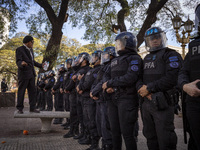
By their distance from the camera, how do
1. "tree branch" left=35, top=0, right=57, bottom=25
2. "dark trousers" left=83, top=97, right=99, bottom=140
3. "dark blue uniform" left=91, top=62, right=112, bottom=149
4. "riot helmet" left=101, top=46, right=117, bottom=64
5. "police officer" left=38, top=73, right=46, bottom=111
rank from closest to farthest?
"dark blue uniform" left=91, top=62, right=112, bottom=149
"riot helmet" left=101, top=46, right=117, bottom=64
"dark trousers" left=83, top=97, right=99, bottom=140
"police officer" left=38, top=73, right=46, bottom=111
"tree branch" left=35, top=0, right=57, bottom=25

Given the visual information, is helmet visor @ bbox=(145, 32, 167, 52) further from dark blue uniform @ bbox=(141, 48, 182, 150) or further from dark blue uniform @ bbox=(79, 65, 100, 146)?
dark blue uniform @ bbox=(79, 65, 100, 146)

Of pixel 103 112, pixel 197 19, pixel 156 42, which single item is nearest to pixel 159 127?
pixel 156 42

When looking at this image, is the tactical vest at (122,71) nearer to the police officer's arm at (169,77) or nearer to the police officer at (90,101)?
the police officer's arm at (169,77)

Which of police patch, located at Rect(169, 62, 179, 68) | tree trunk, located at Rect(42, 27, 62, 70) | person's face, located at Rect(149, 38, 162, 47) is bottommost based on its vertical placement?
police patch, located at Rect(169, 62, 179, 68)

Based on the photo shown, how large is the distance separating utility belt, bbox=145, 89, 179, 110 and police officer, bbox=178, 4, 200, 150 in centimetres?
40

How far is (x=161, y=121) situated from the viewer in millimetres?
2600

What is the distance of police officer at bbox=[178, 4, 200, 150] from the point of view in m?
2.06

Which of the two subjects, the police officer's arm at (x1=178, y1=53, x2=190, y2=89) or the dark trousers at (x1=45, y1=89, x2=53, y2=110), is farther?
the dark trousers at (x1=45, y1=89, x2=53, y2=110)

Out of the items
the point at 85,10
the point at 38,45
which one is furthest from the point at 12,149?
the point at 38,45

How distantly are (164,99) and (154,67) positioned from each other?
475 mm

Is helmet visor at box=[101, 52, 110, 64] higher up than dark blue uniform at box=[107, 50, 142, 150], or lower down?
higher up

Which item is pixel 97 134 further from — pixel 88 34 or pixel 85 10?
pixel 85 10

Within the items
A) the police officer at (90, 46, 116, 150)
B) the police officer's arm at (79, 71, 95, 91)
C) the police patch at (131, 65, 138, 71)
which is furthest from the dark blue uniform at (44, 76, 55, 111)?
the police patch at (131, 65, 138, 71)

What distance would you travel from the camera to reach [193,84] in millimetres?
2055
